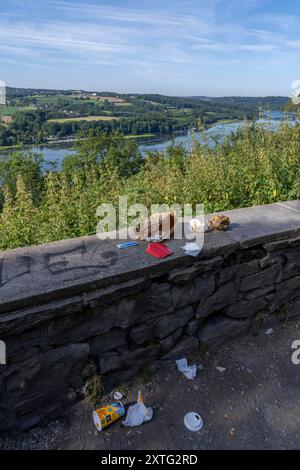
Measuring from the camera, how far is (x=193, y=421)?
2.15 meters

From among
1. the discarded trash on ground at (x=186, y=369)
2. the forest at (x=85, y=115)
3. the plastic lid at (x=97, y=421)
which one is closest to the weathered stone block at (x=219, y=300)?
the discarded trash on ground at (x=186, y=369)

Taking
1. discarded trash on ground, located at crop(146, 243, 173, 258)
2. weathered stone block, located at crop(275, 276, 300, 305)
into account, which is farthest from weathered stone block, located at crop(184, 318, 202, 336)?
weathered stone block, located at crop(275, 276, 300, 305)

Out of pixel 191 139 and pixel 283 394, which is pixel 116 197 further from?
pixel 283 394

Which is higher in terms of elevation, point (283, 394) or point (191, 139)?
point (191, 139)

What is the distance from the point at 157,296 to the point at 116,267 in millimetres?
393

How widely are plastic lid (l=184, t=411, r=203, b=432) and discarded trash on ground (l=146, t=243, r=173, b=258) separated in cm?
108

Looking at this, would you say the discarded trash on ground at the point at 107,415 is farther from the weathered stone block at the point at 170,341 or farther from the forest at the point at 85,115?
the forest at the point at 85,115

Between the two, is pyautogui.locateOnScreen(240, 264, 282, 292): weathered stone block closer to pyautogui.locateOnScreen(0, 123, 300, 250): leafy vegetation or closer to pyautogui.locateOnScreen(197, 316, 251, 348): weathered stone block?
pyautogui.locateOnScreen(197, 316, 251, 348): weathered stone block

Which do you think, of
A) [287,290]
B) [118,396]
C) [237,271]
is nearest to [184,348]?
[118,396]

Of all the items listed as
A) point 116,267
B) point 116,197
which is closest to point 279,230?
point 116,267

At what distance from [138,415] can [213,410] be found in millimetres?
517

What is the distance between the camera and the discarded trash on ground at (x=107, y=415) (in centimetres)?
208

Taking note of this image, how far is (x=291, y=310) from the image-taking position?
3098 mm

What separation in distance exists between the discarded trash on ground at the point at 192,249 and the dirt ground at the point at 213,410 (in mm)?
908
